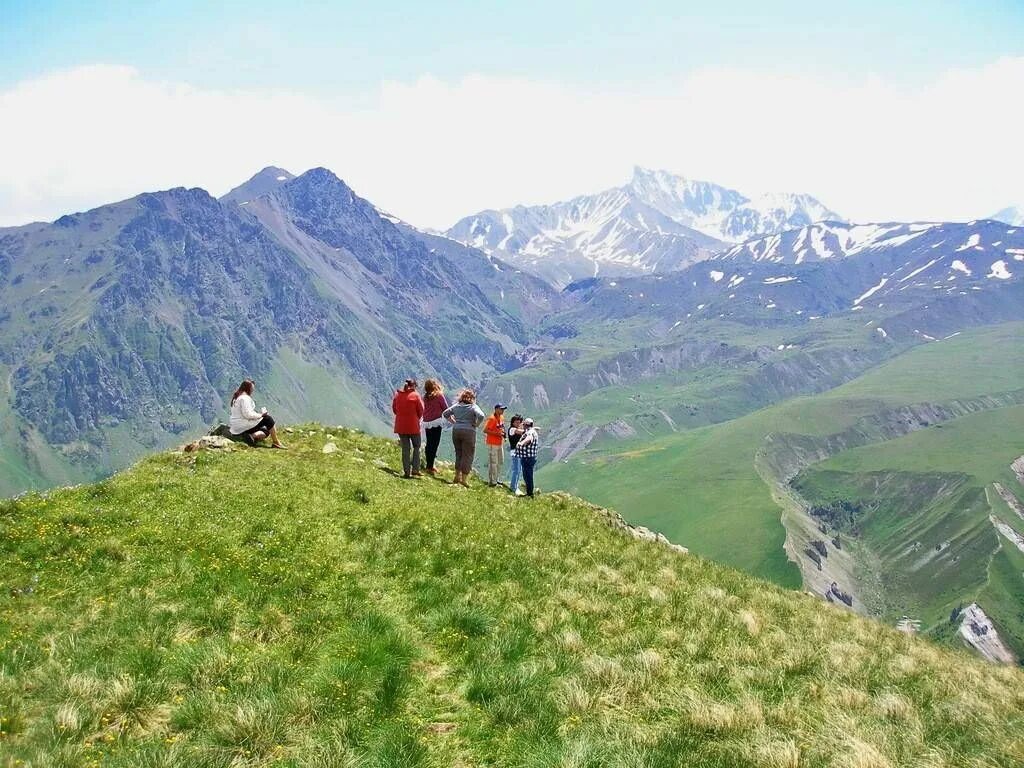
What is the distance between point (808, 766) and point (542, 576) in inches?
371

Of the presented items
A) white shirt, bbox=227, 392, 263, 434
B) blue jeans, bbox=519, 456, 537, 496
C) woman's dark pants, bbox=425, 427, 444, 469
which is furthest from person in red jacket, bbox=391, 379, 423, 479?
white shirt, bbox=227, 392, 263, 434

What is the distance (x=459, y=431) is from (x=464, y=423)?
0.47 meters

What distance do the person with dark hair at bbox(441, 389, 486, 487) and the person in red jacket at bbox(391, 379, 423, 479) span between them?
60.2 inches

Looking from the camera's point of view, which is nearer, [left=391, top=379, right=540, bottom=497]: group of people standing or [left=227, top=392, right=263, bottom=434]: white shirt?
[left=391, top=379, right=540, bottom=497]: group of people standing

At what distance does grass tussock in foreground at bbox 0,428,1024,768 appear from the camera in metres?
8.25

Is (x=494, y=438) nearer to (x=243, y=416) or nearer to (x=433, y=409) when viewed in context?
(x=433, y=409)

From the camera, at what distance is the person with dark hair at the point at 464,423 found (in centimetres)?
2916

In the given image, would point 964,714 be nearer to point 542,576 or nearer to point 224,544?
point 542,576

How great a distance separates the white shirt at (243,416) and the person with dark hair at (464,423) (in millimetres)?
8961

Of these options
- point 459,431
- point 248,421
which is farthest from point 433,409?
point 248,421

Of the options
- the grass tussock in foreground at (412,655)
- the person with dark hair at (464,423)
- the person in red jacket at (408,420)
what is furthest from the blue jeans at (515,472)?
the grass tussock in foreground at (412,655)

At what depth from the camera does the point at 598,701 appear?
9.74 m

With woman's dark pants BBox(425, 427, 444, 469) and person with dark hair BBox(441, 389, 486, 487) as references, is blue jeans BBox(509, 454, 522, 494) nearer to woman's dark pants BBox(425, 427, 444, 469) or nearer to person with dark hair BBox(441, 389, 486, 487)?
person with dark hair BBox(441, 389, 486, 487)

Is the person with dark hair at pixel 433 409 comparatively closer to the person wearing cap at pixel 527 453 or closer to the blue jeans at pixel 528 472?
the person wearing cap at pixel 527 453
